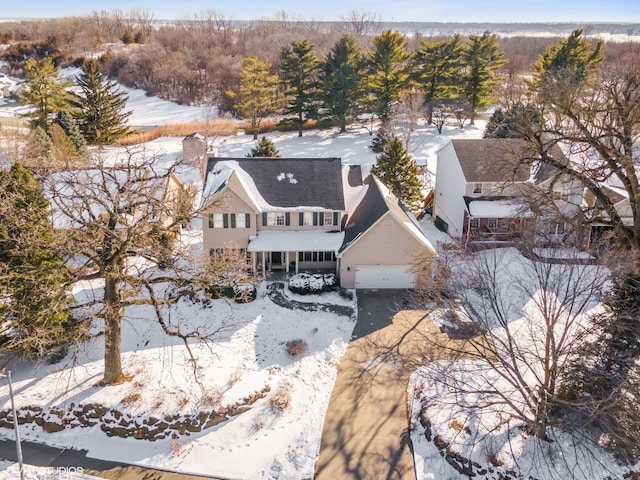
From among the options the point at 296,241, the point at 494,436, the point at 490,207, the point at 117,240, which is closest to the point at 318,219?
the point at 296,241

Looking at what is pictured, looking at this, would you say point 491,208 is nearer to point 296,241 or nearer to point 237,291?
point 296,241

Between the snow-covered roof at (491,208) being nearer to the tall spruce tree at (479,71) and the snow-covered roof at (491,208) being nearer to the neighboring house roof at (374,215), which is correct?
the neighboring house roof at (374,215)

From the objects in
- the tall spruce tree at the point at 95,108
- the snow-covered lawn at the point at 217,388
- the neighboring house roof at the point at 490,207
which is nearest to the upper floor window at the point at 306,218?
the snow-covered lawn at the point at 217,388

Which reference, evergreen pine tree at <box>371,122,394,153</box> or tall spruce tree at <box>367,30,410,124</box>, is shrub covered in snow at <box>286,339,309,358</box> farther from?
tall spruce tree at <box>367,30,410,124</box>

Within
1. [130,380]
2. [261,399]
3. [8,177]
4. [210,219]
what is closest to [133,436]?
[130,380]

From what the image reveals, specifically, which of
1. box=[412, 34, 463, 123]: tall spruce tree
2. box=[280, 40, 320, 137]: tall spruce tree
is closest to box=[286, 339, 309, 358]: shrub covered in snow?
box=[280, 40, 320, 137]: tall spruce tree

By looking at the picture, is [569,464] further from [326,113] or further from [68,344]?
[326,113]
